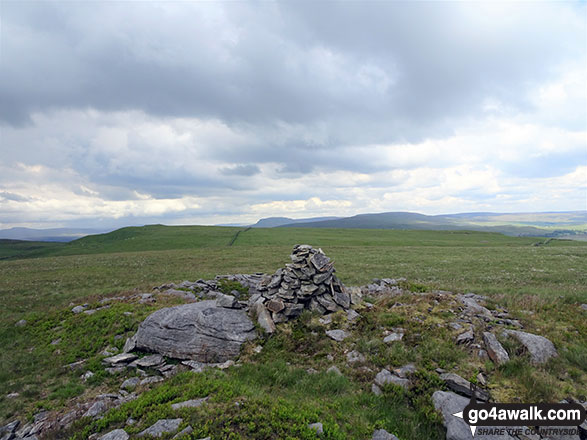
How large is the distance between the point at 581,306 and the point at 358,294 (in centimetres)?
1370

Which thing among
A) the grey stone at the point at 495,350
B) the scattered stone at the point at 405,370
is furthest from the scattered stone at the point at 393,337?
the grey stone at the point at 495,350

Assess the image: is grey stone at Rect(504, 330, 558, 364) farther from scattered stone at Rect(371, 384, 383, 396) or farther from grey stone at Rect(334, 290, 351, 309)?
grey stone at Rect(334, 290, 351, 309)

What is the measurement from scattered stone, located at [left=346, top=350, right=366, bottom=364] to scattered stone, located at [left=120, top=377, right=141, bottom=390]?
9624mm

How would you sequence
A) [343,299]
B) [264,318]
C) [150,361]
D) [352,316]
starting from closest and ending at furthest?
[150,361]
[264,318]
[352,316]
[343,299]

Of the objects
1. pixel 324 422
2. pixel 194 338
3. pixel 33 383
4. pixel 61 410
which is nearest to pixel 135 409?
pixel 61 410

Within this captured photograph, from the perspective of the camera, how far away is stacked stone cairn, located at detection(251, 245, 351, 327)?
55.9ft

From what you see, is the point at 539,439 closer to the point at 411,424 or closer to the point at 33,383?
the point at 411,424

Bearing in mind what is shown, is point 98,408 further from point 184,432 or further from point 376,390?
point 376,390

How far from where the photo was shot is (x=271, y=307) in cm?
1698

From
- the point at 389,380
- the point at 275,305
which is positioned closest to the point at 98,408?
the point at 275,305

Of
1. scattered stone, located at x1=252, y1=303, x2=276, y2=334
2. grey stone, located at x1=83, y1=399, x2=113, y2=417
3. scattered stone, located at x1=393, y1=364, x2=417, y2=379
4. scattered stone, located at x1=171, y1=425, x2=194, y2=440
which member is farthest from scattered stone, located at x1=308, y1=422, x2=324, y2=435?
grey stone, located at x1=83, y1=399, x2=113, y2=417

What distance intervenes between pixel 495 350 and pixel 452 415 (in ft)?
16.1

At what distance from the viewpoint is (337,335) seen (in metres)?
14.7

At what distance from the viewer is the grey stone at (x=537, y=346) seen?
37.3 feet
